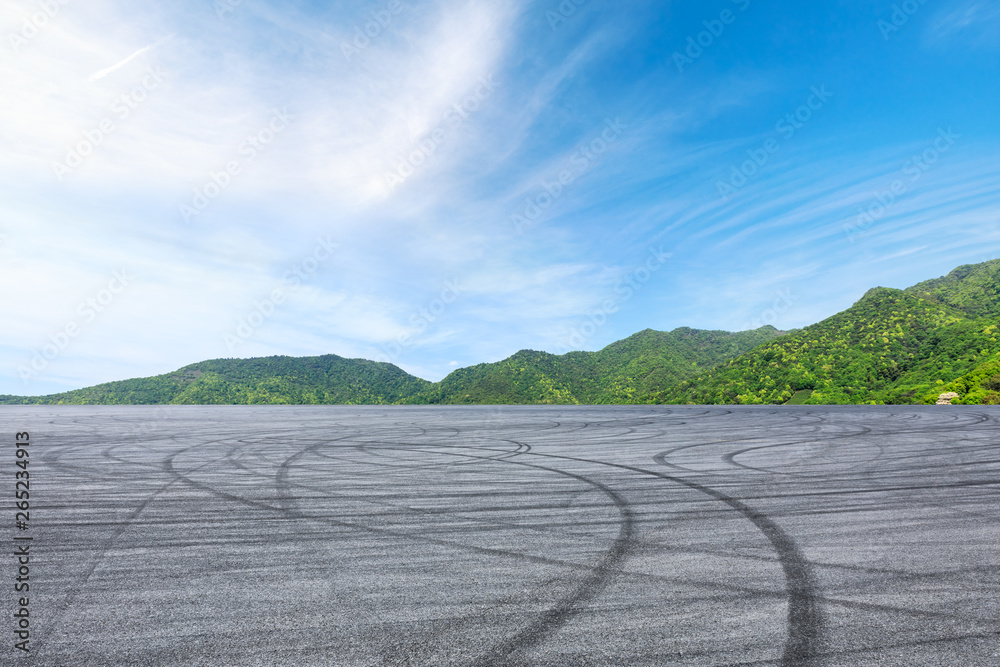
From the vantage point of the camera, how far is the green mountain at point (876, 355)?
68.5 metres

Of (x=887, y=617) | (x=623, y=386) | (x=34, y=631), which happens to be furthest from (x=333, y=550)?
(x=623, y=386)

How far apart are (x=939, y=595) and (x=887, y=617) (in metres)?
0.81

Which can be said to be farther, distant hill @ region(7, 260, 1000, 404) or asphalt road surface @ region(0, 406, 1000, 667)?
distant hill @ region(7, 260, 1000, 404)

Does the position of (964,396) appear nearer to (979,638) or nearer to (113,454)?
(979,638)

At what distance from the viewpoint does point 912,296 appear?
95.6 meters

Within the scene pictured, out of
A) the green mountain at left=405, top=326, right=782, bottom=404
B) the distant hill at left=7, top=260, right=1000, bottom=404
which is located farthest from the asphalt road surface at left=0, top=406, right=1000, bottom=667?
the green mountain at left=405, top=326, right=782, bottom=404

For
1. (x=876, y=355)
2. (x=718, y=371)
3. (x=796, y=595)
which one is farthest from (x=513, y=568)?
(x=718, y=371)

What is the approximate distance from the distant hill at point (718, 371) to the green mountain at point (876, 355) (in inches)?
9.7

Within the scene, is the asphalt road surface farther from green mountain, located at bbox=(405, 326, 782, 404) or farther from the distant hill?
green mountain, located at bbox=(405, 326, 782, 404)

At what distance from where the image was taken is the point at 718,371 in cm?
9700

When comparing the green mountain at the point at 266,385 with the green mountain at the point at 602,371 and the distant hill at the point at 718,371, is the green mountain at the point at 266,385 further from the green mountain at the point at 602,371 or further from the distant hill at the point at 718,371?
the green mountain at the point at 602,371

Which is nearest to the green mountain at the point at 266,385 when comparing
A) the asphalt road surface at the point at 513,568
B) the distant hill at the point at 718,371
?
the distant hill at the point at 718,371

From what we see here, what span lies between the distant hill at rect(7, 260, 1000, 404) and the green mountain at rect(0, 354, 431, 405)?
372 mm

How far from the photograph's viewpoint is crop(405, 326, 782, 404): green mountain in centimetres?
11481
